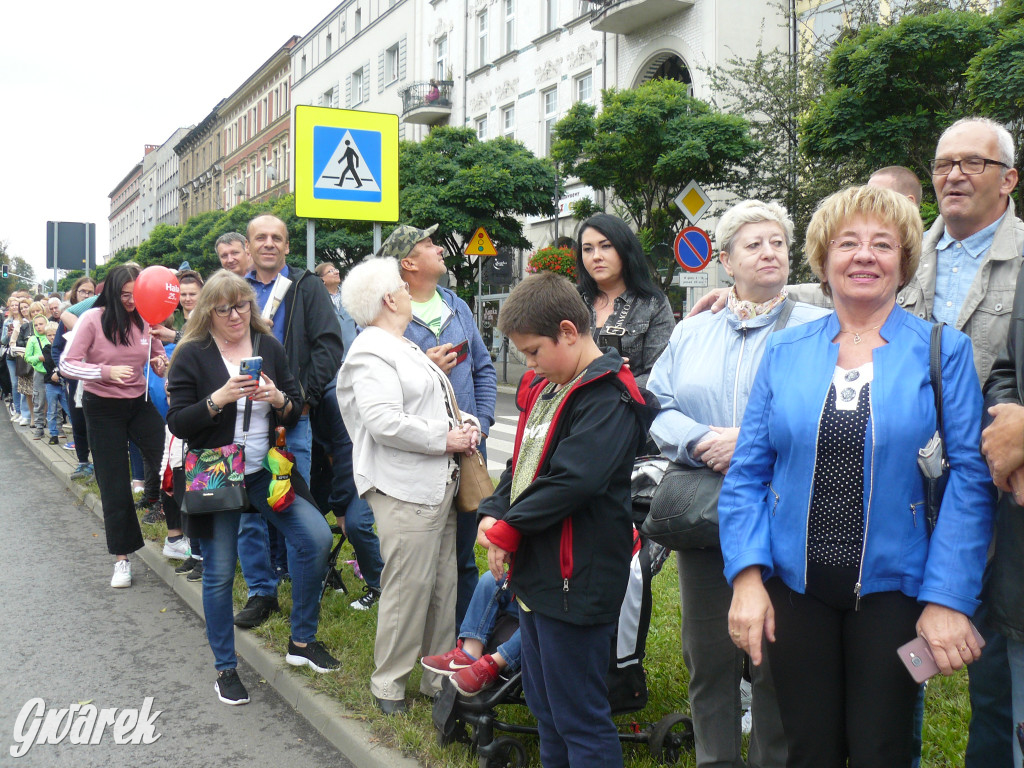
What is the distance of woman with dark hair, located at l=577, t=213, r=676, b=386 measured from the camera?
12.5ft

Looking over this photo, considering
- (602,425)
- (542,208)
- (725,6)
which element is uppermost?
(725,6)

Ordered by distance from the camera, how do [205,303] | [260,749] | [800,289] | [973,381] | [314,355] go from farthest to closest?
[314,355] < [205,303] < [260,749] < [800,289] < [973,381]

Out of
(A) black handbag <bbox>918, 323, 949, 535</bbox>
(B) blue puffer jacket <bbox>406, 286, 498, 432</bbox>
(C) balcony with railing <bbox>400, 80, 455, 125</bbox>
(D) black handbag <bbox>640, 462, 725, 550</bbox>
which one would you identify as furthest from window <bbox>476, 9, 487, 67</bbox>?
(A) black handbag <bbox>918, 323, 949, 535</bbox>

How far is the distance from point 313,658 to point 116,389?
9.62 ft

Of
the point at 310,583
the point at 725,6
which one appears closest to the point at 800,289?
the point at 310,583

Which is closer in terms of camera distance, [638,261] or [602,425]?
[602,425]

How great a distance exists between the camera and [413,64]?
3844cm

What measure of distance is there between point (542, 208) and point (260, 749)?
2342 cm

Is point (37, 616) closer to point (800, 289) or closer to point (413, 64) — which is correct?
point (800, 289)

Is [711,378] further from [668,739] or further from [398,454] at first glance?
[398,454]

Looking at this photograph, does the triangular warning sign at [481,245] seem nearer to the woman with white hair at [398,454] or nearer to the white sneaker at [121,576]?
the white sneaker at [121,576]

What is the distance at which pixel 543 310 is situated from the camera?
2.71m

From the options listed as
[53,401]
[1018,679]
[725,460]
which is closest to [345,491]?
[725,460]

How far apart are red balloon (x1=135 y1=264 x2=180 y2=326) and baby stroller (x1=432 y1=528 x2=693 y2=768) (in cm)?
394
